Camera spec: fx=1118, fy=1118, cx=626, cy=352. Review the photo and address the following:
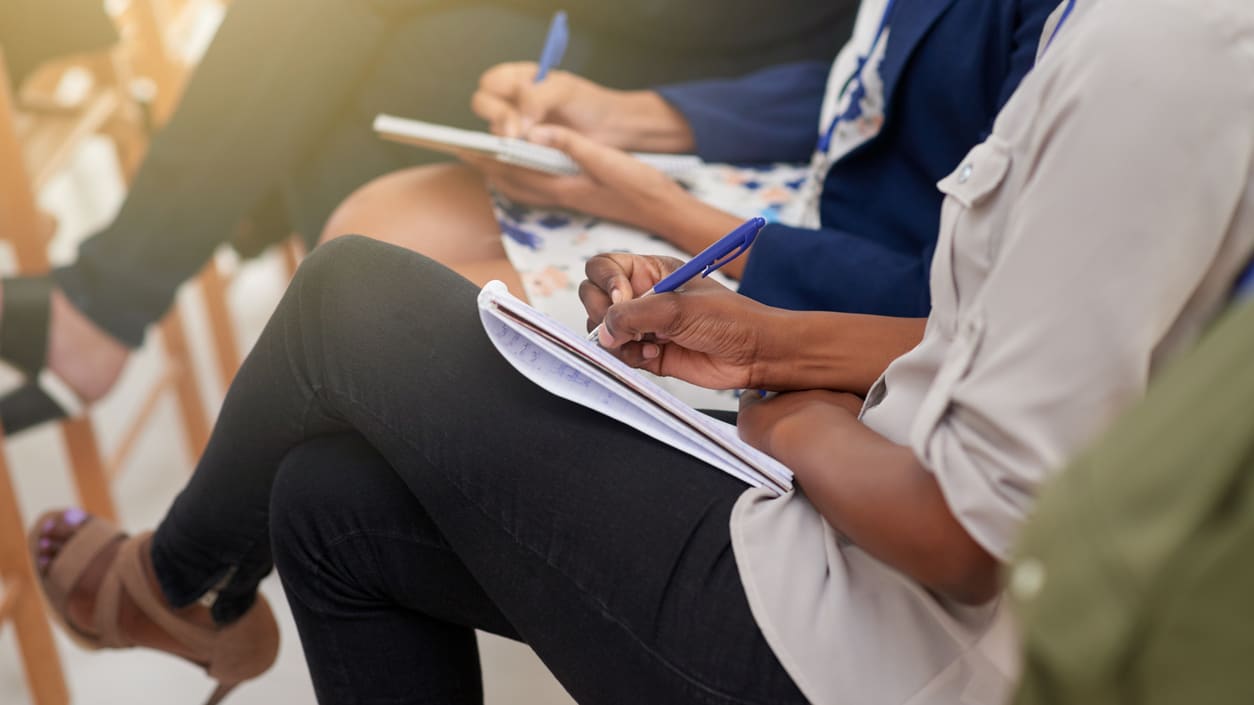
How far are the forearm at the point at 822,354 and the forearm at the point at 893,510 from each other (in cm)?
9

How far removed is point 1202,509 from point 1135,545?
0.8 inches

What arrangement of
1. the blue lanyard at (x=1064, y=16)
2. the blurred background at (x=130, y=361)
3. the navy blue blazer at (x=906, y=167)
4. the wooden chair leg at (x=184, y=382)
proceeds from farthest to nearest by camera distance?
1. the wooden chair leg at (x=184, y=382)
2. the blurred background at (x=130, y=361)
3. the navy blue blazer at (x=906, y=167)
4. the blue lanyard at (x=1064, y=16)

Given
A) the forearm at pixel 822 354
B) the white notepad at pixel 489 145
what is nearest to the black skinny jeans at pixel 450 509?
the forearm at pixel 822 354

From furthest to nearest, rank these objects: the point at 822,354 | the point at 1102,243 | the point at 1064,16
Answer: the point at 822,354, the point at 1064,16, the point at 1102,243

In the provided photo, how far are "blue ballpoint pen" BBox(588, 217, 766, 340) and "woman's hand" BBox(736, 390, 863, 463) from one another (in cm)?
10

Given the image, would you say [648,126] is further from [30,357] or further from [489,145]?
[30,357]

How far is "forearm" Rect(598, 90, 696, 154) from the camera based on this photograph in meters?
1.15

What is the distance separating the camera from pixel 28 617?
1.24 m

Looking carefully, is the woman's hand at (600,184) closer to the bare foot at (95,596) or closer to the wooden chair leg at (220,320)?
the bare foot at (95,596)

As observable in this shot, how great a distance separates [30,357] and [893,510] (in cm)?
106

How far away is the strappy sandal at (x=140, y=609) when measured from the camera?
38.0 inches

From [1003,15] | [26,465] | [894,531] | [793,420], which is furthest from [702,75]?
[26,465]

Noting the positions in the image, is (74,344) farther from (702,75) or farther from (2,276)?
(702,75)

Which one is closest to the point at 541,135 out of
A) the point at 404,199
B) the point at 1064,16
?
the point at 404,199
